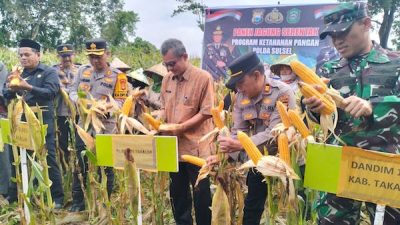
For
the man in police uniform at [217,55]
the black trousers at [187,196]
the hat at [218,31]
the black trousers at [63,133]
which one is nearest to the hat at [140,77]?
the black trousers at [187,196]

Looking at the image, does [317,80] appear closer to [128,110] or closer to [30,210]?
[128,110]

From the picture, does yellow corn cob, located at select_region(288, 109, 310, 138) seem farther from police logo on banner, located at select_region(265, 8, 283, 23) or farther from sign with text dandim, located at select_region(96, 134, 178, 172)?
police logo on banner, located at select_region(265, 8, 283, 23)

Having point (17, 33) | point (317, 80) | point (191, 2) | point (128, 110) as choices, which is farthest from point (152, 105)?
point (17, 33)

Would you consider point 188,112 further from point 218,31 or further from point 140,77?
point 218,31

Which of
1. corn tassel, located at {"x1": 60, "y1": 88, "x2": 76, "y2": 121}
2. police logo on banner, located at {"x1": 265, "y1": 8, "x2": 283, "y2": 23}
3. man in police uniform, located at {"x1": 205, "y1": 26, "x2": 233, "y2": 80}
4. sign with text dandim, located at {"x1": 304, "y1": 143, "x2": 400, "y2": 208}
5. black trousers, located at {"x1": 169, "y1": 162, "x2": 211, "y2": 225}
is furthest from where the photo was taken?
man in police uniform, located at {"x1": 205, "y1": 26, "x2": 233, "y2": 80}

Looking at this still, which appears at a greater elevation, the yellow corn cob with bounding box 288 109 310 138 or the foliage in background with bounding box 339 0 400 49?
the foliage in background with bounding box 339 0 400 49

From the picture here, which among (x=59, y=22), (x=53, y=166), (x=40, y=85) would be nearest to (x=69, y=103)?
(x=40, y=85)

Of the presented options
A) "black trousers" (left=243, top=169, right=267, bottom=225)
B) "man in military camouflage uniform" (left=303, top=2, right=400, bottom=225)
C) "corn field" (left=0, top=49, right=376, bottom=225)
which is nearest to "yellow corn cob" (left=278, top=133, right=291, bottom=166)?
"corn field" (left=0, top=49, right=376, bottom=225)

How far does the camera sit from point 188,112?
8.95 ft

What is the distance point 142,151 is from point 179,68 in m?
0.76

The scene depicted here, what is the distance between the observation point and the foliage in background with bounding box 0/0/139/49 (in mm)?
27109

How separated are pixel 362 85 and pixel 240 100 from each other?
2.78 feet

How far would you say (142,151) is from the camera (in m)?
2.11

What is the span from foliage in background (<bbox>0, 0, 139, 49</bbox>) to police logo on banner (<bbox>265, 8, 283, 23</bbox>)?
2244cm
